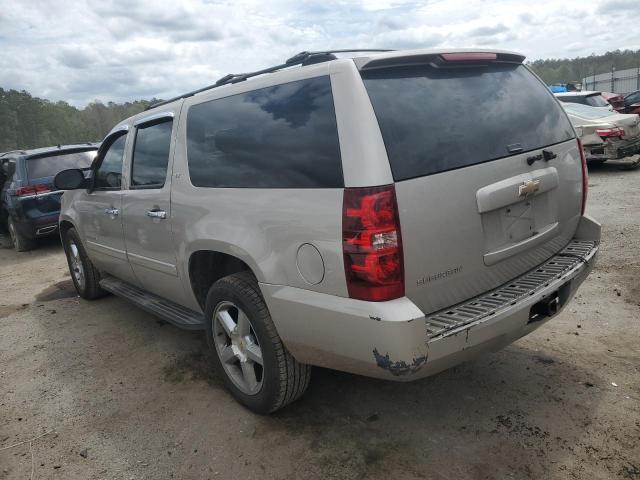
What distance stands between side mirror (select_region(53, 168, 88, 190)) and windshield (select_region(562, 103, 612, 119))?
9.88 metres

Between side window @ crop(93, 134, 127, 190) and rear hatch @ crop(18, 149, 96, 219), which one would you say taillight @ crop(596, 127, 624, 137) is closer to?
side window @ crop(93, 134, 127, 190)

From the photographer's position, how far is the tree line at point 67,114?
191 ft

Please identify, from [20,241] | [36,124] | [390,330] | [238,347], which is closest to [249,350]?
[238,347]

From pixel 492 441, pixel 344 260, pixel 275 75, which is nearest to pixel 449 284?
pixel 344 260

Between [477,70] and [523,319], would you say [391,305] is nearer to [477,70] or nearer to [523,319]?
[523,319]

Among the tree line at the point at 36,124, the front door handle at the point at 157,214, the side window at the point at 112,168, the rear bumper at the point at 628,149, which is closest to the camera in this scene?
the front door handle at the point at 157,214

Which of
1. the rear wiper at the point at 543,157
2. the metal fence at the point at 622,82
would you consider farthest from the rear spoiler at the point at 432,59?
the metal fence at the point at 622,82

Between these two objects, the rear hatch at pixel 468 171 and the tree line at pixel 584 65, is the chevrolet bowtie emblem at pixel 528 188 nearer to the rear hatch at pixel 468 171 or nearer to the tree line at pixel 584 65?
the rear hatch at pixel 468 171

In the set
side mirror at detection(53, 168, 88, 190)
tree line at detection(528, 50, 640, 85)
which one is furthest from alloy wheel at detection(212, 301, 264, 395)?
tree line at detection(528, 50, 640, 85)

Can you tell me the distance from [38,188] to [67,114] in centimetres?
7122

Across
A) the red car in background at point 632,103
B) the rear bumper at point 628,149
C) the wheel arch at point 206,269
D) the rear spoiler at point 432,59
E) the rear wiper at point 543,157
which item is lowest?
the rear bumper at point 628,149

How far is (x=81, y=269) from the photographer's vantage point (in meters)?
5.51

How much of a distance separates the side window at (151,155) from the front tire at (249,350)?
106 cm

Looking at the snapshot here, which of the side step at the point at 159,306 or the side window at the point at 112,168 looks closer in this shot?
the side step at the point at 159,306
